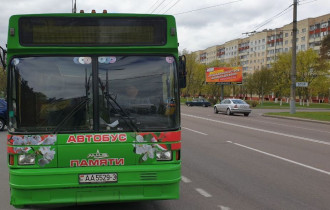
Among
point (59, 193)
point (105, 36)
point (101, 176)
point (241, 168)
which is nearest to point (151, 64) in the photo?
point (105, 36)

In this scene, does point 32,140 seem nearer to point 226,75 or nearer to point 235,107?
point 235,107

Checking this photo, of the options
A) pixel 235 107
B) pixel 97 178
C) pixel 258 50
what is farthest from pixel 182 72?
pixel 258 50

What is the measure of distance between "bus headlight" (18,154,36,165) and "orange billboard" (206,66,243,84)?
2155 inches

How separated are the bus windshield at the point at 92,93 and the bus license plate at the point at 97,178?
55cm

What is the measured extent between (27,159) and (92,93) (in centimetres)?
109

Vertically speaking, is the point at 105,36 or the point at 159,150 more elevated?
the point at 105,36

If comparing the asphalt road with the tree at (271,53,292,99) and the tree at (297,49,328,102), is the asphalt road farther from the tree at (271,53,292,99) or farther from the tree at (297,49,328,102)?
the tree at (297,49,328,102)

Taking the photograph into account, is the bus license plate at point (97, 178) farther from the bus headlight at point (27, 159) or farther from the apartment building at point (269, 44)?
the apartment building at point (269, 44)

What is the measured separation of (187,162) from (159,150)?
165 inches

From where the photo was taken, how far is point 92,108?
4648mm

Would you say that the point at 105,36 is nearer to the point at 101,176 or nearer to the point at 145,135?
the point at 145,135

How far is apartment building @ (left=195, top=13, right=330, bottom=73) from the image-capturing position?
98.3 meters

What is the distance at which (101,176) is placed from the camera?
177 inches

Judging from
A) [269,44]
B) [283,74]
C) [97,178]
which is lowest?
[97,178]
